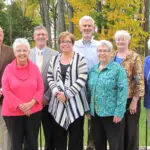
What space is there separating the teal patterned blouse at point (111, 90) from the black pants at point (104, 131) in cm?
14

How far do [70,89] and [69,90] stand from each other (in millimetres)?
21

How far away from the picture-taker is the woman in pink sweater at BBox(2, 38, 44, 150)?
17.0 feet

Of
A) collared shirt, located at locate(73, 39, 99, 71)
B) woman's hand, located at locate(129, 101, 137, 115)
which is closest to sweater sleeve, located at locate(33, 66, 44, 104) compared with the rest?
collared shirt, located at locate(73, 39, 99, 71)

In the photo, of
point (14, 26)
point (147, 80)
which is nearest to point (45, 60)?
point (147, 80)

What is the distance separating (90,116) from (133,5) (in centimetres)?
1197

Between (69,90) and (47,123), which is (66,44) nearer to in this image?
(69,90)

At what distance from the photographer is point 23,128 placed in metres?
5.37

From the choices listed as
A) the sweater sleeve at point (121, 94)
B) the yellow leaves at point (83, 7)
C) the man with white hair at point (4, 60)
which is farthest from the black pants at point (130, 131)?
the yellow leaves at point (83, 7)

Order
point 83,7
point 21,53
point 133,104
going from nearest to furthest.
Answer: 1. point 21,53
2. point 133,104
3. point 83,7

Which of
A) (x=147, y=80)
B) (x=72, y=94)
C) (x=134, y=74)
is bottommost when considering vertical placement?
(x=72, y=94)

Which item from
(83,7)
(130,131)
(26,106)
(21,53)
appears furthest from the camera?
(83,7)

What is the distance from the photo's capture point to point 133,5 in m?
16.6

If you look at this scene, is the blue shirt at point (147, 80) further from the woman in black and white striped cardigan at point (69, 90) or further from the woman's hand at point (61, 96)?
the woman's hand at point (61, 96)

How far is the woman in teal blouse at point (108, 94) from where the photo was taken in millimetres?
5195
